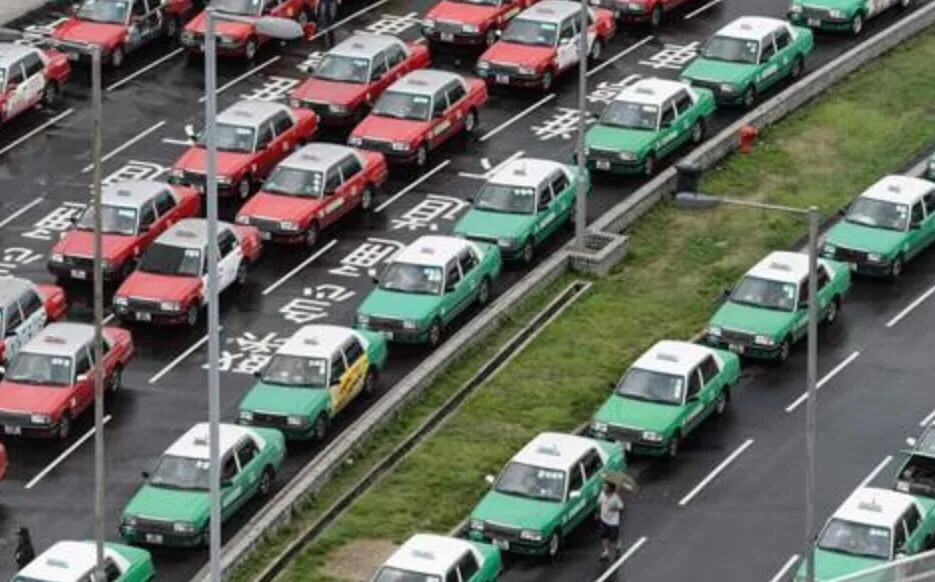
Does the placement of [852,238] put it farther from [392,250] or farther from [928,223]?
[392,250]

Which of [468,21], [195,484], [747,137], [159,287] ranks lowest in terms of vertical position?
[159,287]

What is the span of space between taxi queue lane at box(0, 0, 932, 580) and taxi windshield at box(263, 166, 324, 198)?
1.40 m

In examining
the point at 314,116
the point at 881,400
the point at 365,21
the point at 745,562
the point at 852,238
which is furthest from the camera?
the point at 365,21

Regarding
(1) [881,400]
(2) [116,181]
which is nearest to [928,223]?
(1) [881,400]

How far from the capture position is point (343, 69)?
93.8m

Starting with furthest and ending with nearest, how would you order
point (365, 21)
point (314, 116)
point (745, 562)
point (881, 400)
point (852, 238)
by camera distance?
point (365, 21)
point (314, 116)
point (852, 238)
point (881, 400)
point (745, 562)

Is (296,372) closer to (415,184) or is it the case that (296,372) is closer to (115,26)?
(415,184)

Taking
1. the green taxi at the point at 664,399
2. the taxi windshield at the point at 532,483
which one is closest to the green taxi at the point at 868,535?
the taxi windshield at the point at 532,483

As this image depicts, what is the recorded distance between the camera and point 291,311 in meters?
83.9

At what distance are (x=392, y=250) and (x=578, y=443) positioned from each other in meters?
13.4

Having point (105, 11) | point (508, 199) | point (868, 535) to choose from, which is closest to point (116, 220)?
point (508, 199)

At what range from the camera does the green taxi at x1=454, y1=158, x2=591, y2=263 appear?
85.5m

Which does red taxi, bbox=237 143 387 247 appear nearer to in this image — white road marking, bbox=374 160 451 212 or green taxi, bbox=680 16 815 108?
white road marking, bbox=374 160 451 212

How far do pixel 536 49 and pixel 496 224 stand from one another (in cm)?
1013
